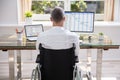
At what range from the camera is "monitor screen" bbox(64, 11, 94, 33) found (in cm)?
329

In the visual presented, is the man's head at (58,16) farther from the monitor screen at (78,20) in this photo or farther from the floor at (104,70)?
the floor at (104,70)

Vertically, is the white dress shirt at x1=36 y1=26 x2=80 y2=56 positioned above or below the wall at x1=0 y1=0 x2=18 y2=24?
below

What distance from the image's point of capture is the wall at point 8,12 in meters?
4.45

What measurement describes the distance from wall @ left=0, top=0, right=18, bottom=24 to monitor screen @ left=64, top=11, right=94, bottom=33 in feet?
5.02

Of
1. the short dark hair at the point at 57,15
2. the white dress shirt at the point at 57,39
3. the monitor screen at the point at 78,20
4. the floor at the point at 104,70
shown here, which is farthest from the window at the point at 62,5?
the white dress shirt at the point at 57,39

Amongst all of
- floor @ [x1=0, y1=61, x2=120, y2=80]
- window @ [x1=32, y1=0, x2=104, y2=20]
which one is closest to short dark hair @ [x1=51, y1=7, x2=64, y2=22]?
floor @ [x1=0, y1=61, x2=120, y2=80]

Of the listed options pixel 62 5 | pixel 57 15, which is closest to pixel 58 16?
pixel 57 15

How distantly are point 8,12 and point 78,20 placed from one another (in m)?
1.73

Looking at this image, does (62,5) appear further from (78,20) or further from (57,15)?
(57,15)

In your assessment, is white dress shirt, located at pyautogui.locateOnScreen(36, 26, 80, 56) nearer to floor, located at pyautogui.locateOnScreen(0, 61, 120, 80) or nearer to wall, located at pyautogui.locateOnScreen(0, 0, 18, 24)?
floor, located at pyautogui.locateOnScreen(0, 61, 120, 80)

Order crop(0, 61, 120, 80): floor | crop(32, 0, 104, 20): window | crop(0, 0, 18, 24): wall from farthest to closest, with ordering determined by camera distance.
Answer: crop(32, 0, 104, 20): window → crop(0, 0, 18, 24): wall → crop(0, 61, 120, 80): floor

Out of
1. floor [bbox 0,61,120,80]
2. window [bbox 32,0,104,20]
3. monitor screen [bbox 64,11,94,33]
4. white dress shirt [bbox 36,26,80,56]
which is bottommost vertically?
floor [bbox 0,61,120,80]

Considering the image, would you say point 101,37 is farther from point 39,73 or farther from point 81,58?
point 81,58

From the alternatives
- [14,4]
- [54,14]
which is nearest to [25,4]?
[14,4]
